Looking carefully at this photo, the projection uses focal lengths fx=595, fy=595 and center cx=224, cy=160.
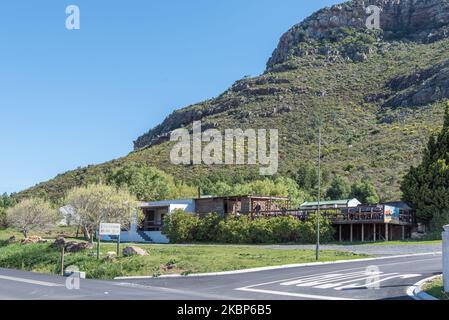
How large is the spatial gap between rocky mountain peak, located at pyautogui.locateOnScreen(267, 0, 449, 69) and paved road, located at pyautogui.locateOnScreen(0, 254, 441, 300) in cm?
10382

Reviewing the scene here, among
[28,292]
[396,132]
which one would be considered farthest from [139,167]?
[28,292]

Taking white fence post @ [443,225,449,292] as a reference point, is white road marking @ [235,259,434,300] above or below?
below

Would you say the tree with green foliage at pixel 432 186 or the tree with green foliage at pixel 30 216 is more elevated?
the tree with green foliage at pixel 432 186

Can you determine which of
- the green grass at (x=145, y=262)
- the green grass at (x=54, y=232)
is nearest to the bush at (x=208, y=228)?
the green grass at (x=145, y=262)

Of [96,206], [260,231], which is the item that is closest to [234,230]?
[260,231]

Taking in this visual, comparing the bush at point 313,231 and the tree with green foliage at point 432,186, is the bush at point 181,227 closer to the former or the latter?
the bush at point 313,231

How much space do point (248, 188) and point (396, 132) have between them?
26477mm

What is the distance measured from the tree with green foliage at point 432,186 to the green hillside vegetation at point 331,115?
19815 millimetres

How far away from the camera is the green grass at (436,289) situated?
52.2 ft

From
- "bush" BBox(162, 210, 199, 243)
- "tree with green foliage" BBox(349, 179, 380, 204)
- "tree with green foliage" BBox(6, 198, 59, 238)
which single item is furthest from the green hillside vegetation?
"bush" BBox(162, 210, 199, 243)

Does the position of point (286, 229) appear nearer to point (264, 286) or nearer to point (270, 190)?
point (270, 190)

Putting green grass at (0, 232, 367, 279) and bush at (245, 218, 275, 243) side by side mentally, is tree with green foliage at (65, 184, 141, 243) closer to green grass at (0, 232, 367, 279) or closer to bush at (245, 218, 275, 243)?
bush at (245, 218, 275, 243)

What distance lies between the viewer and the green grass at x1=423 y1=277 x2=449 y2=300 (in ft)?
52.2

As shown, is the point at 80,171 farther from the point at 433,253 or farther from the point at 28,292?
the point at 28,292
